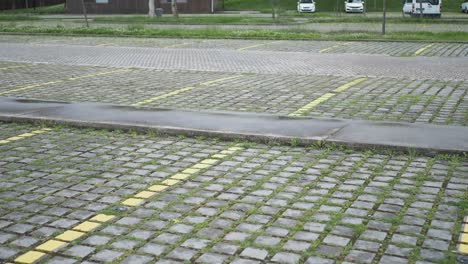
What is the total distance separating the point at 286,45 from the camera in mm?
22734

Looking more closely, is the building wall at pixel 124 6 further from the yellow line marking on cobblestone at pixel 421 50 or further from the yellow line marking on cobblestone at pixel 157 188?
the yellow line marking on cobblestone at pixel 157 188

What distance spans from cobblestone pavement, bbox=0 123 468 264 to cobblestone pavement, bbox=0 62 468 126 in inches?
98.8

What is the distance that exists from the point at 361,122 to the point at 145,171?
3.47 meters

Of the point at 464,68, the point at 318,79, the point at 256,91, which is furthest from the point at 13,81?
the point at 464,68

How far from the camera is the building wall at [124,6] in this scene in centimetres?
5644

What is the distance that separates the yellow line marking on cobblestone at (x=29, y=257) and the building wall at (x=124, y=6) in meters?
52.6

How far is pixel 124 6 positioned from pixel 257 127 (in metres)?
51.3

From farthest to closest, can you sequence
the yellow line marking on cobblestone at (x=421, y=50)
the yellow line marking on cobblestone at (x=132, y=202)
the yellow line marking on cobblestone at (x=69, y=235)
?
the yellow line marking on cobblestone at (x=421, y=50) → the yellow line marking on cobblestone at (x=132, y=202) → the yellow line marking on cobblestone at (x=69, y=235)

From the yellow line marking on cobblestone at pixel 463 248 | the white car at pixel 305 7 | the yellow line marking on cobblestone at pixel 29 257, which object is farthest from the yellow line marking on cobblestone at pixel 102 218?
the white car at pixel 305 7

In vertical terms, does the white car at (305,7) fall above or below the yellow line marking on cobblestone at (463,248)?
above

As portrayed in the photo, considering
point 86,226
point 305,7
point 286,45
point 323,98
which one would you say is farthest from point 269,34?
point 305,7

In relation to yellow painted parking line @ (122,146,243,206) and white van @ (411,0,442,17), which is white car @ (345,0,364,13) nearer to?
white van @ (411,0,442,17)

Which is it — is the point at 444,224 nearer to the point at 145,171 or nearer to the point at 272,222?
the point at 272,222

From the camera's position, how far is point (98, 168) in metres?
7.21
